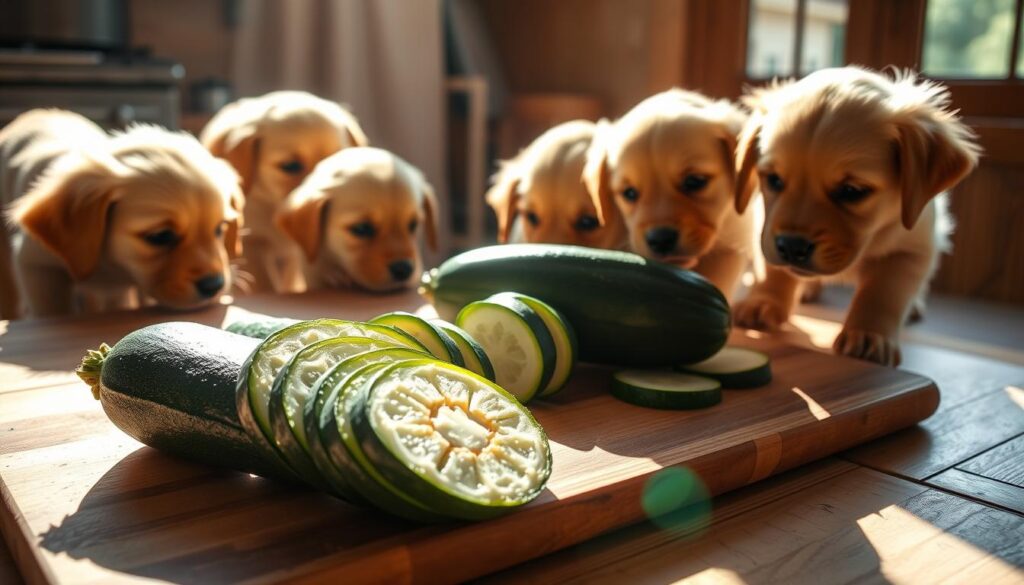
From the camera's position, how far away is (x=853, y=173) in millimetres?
1642

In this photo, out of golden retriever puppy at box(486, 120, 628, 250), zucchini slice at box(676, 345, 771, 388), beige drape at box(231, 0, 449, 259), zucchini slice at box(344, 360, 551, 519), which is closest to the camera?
zucchini slice at box(344, 360, 551, 519)

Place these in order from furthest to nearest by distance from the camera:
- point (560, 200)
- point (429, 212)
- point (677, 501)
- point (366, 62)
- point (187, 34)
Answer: point (366, 62) < point (187, 34) < point (429, 212) < point (560, 200) < point (677, 501)

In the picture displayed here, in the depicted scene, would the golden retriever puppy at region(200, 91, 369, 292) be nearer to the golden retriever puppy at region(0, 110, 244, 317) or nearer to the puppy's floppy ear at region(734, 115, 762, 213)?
the golden retriever puppy at region(0, 110, 244, 317)

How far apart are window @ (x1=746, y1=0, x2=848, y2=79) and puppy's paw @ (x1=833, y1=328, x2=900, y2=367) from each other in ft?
6.42

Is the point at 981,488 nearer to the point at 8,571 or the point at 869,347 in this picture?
the point at 869,347

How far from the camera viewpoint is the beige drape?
4305 millimetres

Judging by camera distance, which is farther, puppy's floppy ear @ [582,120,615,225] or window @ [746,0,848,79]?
window @ [746,0,848,79]

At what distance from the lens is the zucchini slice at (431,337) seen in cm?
118

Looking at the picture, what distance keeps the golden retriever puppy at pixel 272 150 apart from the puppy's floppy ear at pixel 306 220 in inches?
8.2

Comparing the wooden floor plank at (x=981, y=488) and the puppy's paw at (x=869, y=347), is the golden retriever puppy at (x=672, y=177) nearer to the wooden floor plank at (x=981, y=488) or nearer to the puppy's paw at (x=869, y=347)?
the puppy's paw at (x=869, y=347)

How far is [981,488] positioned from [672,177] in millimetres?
933

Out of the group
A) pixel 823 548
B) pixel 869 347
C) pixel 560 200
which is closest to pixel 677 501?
pixel 823 548

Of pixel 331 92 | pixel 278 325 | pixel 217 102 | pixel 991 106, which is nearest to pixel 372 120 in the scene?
pixel 331 92

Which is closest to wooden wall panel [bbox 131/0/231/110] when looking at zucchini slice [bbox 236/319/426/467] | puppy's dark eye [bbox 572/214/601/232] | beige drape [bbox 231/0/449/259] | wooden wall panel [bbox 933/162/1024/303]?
beige drape [bbox 231/0/449/259]
